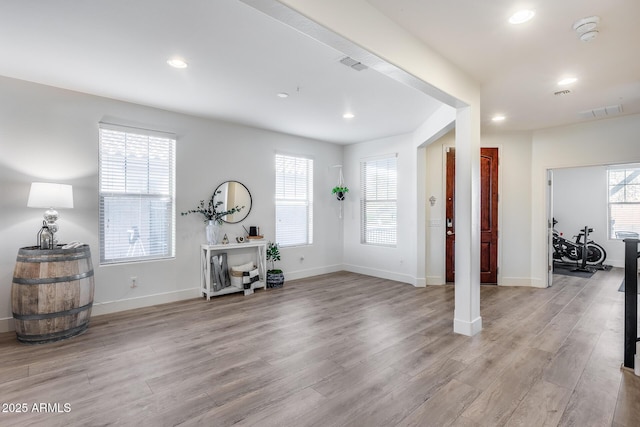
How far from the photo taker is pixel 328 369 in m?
2.56

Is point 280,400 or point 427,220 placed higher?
point 427,220

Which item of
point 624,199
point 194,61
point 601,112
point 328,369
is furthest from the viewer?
point 624,199

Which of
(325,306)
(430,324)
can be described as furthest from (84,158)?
(430,324)

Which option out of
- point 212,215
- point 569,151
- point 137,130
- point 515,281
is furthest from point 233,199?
point 569,151

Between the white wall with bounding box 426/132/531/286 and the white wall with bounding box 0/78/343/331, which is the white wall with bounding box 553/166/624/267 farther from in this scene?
the white wall with bounding box 0/78/343/331

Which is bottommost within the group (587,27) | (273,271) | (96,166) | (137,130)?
(273,271)

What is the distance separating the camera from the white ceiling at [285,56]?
2189 millimetres

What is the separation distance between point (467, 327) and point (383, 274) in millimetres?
2773

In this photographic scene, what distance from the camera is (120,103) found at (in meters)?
4.00

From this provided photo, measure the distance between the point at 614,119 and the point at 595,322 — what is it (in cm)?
297

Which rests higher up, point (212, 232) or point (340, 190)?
point (340, 190)

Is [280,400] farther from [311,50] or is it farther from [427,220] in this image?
[427,220]

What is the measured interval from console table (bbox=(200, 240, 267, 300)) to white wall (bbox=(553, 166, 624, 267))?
7.02 metres

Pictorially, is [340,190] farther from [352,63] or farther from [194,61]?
[194,61]
